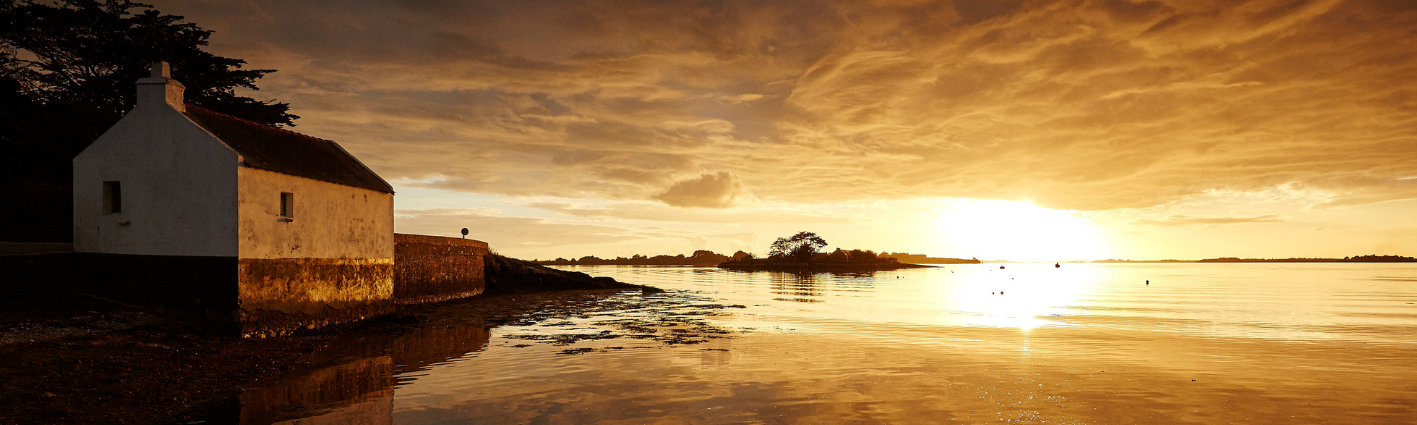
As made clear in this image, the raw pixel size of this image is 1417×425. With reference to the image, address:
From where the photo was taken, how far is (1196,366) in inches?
589

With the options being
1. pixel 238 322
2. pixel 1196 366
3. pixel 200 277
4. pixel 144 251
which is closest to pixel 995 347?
pixel 1196 366

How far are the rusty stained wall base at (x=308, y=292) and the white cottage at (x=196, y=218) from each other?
3 centimetres

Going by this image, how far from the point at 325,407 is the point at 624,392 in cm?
466

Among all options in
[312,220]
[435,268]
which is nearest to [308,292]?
[312,220]

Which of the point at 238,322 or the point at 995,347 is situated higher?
the point at 238,322

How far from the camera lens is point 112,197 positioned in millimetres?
17203

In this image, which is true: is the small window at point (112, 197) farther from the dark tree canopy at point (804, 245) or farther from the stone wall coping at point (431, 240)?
the dark tree canopy at point (804, 245)

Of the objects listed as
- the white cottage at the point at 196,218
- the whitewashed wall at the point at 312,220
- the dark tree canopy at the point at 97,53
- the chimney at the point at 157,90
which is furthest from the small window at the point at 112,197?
the dark tree canopy at the point at 97,53

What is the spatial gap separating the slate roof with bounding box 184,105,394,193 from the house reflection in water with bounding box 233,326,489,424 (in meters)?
5.10

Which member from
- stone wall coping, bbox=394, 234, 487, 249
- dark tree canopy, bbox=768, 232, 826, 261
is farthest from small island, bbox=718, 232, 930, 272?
stone wall coping, bbox=394, 234, 487, 249

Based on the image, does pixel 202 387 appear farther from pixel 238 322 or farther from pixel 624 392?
pixel 624 392

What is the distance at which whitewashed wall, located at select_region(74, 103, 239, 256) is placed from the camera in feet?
53.0

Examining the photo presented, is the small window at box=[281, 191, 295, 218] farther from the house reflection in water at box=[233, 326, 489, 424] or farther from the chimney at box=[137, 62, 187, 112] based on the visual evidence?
the house reflection in water at box=[233, 326, 489, 424]

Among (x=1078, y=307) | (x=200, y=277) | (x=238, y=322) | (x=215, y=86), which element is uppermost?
(x=215, y=86)
